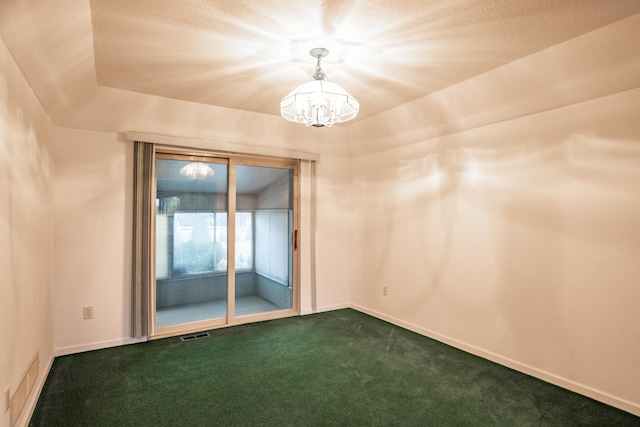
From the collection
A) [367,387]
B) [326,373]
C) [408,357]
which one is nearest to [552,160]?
[408,357]

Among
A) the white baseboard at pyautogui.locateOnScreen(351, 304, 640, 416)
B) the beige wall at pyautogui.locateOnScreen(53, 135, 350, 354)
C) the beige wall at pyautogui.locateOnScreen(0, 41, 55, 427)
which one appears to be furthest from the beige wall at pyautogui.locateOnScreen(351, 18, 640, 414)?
the beige wall at pyautogui.locateOnScreen(0, 41, 55, 427)

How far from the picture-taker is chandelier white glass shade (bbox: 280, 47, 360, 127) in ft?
7.68

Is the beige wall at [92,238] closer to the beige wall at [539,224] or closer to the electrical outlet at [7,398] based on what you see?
the electrical outlet at [7,398]

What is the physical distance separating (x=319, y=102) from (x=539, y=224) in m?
2.06

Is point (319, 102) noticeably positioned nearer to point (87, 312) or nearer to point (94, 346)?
point (87, 312)

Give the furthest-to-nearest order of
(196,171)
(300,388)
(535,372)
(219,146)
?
(196,171) → (219,146) → (535,372) → (300,388)

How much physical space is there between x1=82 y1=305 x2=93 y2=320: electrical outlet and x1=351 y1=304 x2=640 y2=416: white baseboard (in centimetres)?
327

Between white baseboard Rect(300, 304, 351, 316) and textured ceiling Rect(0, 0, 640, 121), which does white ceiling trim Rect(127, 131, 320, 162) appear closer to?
textured ceiling Rect(0, 0, 640, 121)

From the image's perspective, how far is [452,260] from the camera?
11.4 ft

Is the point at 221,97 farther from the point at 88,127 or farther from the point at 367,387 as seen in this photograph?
the point at 367,387

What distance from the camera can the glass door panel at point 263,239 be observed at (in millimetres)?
4191

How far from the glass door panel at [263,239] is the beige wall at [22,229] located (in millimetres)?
1871

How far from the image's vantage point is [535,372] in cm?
278

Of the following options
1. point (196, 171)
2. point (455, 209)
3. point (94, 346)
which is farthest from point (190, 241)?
point (455, 209)
